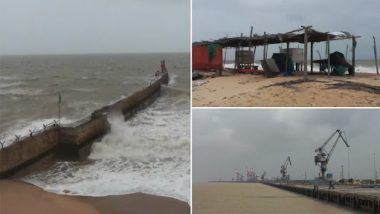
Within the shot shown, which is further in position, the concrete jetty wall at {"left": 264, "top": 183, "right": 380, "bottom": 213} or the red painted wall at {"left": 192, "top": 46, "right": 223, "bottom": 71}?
the concrete jetty wall at {"left": 264, "top": 183, "right": 380, "bottom": 213}

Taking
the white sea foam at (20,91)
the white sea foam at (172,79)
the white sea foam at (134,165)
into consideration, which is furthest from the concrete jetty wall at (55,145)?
the white sea foam at (20,91)

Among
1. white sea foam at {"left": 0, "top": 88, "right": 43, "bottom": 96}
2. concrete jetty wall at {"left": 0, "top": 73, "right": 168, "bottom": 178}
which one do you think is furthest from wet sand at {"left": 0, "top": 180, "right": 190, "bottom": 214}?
white sea foam at {"left": 0, "top": 88, "right": 43, "bottom": 96}

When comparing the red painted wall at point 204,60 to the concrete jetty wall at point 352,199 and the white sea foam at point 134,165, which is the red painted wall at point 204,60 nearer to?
the white sea foam at point 134,165

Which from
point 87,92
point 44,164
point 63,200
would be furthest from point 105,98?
point 63,200

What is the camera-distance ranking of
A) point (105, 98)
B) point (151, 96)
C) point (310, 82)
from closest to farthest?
1. point (310, 82)
2. point (151, 96)
3. point (105, 98)

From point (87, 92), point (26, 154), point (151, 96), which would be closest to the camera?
point (26, 154)

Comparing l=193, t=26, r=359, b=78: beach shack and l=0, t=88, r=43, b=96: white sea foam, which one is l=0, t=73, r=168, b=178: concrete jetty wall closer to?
l=193, t=26, r=359, b=78: beach shack

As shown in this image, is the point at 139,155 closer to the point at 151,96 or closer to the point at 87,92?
the point at 151,96
